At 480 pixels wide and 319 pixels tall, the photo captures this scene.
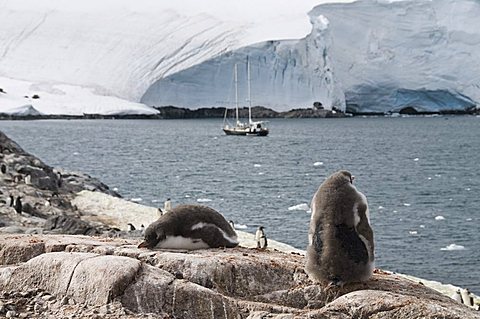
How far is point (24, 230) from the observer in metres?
13.3

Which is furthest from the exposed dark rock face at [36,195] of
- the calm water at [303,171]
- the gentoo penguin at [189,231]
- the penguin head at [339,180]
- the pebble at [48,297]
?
the penguin head at [339,180]

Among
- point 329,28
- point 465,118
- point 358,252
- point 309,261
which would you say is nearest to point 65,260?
point 309,261

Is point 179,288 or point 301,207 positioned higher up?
point 179,288

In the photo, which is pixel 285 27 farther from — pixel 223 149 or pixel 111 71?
pixel 223 149

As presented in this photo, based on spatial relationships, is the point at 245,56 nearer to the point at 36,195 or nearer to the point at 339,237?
the point at 36,195

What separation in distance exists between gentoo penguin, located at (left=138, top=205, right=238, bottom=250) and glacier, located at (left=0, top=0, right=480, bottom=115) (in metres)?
74.4

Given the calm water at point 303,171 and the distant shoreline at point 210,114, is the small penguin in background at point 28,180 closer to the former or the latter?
the calm water at point 303,171

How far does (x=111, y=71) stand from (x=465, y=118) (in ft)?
169

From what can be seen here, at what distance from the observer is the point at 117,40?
94.1 m

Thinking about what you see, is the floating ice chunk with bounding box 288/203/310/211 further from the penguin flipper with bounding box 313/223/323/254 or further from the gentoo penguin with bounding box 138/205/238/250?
the penguin flipper with bounding box 313/223/323/254

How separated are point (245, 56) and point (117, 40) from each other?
64.3 feet

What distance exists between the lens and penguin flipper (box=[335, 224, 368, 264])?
6022mm

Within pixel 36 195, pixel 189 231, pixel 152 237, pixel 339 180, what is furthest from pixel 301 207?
pixel 339 180

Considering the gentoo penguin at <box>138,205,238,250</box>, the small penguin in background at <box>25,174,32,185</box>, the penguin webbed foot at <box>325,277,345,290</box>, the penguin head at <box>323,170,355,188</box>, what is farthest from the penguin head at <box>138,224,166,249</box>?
the small penguin in background at <box>25,174,32,185</box>
